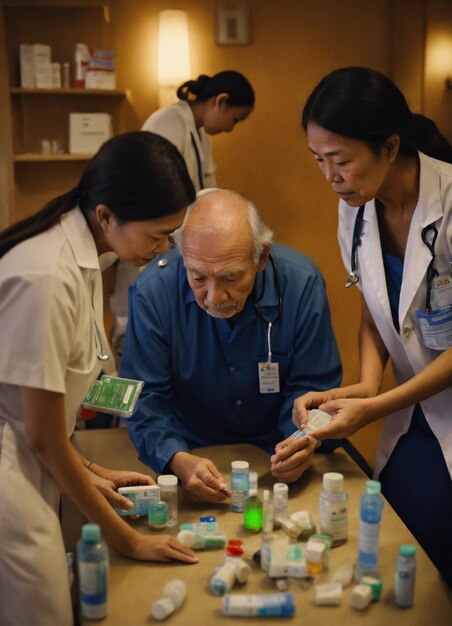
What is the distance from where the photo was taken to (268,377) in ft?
7.67

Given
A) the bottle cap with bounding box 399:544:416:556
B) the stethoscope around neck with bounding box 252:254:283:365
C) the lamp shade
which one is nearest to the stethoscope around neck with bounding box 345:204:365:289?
the stethoscope around neck with bounding box 252:254:283:365

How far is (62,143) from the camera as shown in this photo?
14.7ft

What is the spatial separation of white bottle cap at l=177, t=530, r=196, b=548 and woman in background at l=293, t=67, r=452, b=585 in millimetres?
476

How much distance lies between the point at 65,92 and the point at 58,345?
3068 mm

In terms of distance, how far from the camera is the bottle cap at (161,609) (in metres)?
1.53

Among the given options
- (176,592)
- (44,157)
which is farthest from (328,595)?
(44,157)

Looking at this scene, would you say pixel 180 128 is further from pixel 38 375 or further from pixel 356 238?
pixel 38 375

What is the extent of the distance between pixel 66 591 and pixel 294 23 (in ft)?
12.7

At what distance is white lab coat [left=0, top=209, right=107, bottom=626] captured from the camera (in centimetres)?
152

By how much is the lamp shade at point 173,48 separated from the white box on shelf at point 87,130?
41 cm

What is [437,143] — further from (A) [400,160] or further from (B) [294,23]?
(B) [294,23]

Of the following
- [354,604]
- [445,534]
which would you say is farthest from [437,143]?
[354,604]

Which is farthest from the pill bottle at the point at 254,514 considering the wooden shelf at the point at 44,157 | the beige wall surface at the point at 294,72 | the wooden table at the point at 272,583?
the wooden shelf at the point at 44,157

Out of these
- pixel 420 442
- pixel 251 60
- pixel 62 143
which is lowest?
pixel 420 442
